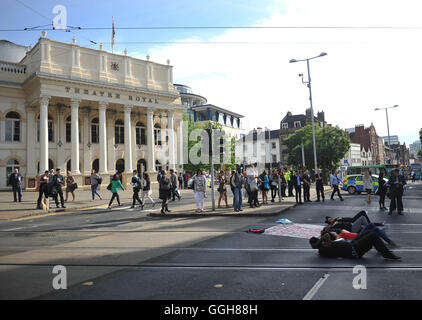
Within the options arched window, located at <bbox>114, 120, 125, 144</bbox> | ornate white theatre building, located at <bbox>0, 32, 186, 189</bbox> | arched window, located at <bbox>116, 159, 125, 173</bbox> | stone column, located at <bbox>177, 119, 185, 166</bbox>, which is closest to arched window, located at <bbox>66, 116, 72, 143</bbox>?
ornate white theatre building, located at <bbox>0, 32, 186, 189</bbox>

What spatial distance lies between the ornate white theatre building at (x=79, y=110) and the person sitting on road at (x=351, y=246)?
2591cm

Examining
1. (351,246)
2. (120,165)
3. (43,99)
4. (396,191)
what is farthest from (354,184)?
(43,99)

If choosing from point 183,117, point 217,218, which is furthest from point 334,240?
point 183,117

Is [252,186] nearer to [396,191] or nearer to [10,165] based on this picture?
[396,191]

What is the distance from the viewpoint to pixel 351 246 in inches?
224

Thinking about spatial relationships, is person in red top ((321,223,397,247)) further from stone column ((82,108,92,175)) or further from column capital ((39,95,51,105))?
stone column ((82,108,92,175))

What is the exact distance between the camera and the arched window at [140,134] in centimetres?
4166

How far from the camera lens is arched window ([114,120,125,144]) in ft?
130

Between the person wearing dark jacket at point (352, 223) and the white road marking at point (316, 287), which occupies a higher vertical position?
the person wearing dark jacket at point (352, 223)

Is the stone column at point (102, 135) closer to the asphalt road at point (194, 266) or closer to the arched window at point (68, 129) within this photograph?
the arched window at point (68, 129)

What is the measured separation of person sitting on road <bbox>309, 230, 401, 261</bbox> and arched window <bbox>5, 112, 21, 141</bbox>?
34592mm

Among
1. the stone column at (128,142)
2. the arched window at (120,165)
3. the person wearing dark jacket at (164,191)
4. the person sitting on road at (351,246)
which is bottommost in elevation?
the person sitting on road at (351,246)

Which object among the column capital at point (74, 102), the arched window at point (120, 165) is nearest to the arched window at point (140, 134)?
the arched window at point (120, 165)
